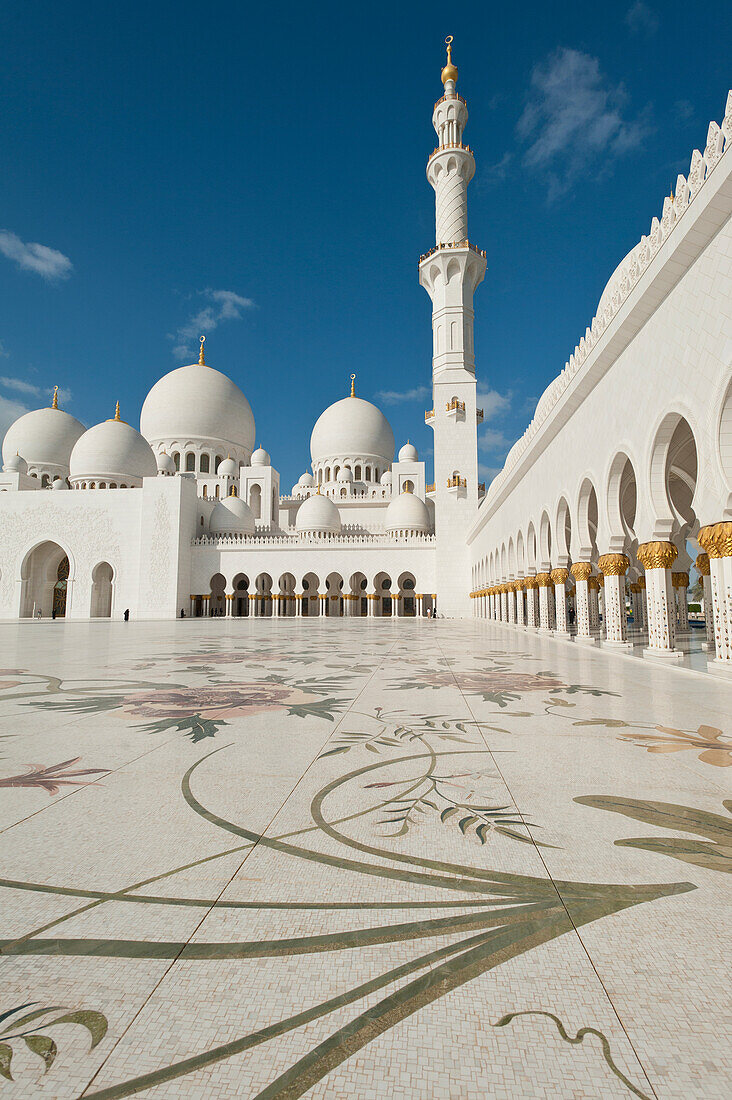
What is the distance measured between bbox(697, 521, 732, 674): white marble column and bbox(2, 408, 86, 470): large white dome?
34.3m

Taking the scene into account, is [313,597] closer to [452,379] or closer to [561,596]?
[452,379]

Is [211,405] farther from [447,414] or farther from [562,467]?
[562,467]

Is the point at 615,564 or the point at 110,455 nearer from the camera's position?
the point at 615,564

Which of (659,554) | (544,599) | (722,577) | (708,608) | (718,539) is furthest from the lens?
(544,599)

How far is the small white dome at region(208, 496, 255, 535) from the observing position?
27812 millimetres

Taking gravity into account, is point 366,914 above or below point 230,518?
below

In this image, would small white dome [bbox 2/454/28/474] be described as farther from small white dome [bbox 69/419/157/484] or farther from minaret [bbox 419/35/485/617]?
minaret [bbox 419/35/485/617]

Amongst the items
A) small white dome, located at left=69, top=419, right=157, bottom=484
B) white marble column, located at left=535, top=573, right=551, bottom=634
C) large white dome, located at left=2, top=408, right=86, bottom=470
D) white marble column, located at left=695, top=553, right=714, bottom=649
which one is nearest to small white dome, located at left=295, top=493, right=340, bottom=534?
small white dome, located at left=69, top=419, right=157, bottom=484

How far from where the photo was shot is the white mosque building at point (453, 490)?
19.0 ft

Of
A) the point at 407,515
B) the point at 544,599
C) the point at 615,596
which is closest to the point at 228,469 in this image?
the point at 407,515

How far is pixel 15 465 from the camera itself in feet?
99.8

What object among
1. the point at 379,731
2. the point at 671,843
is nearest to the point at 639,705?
the point at 379,731

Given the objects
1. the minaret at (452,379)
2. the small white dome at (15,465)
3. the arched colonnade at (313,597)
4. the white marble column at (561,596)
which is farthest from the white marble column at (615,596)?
the small white dome at (15,465)

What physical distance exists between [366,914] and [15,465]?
114ft
